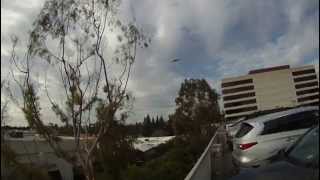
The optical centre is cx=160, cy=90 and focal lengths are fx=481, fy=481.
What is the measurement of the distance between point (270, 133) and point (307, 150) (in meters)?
5.99

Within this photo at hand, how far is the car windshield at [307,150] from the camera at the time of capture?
15.7ft

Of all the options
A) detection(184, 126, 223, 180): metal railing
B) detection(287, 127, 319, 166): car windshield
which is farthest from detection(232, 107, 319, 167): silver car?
detection(287, 127, 319, 166): car windshield

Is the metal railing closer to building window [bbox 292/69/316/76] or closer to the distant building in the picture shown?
the distant building

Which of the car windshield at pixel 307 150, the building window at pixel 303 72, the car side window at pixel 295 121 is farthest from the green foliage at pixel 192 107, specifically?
the car windshield at pixel 307 150

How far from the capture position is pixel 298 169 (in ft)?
16.1

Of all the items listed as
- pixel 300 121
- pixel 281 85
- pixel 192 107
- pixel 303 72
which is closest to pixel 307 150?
pixel 300 121

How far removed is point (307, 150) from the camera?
524 centimetres

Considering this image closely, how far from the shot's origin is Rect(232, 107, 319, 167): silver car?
34.0ft

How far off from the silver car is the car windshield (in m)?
4.12

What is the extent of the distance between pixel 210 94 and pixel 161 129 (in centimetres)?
3689

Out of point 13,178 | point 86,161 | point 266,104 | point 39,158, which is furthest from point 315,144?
point 266,104

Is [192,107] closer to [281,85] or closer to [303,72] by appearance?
[281,85]

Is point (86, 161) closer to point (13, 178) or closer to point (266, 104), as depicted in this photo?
point (13, 178)

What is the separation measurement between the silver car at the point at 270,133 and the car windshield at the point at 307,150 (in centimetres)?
412
